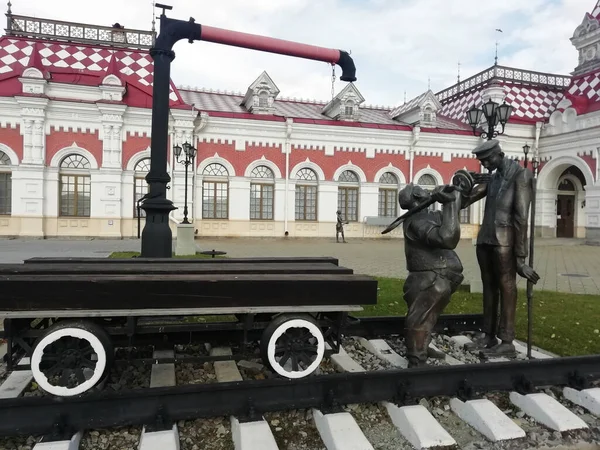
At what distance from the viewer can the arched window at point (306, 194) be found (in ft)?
75.9

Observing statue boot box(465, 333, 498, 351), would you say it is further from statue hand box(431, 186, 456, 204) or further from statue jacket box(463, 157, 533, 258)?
statue hand box(431, 186, 456, 204)

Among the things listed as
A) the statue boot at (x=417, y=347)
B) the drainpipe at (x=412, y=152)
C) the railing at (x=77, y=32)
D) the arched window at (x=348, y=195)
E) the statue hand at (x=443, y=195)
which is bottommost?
the statue boot at (x=417, y=347)

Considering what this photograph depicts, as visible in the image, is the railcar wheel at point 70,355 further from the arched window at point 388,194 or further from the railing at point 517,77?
the railing at point 517,77

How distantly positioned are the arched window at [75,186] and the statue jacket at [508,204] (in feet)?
65.0

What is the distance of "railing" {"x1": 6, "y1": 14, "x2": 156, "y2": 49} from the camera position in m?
21.2

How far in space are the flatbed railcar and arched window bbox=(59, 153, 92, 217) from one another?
61.3ft

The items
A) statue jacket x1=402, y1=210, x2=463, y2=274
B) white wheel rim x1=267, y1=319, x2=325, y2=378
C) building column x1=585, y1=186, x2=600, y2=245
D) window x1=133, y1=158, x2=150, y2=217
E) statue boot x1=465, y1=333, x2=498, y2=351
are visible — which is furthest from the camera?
building column x1=585, y1=186, x2=600, y2=245

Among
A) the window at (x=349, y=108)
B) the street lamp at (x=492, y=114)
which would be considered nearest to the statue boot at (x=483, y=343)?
the street lamp at (x=492, y=114)

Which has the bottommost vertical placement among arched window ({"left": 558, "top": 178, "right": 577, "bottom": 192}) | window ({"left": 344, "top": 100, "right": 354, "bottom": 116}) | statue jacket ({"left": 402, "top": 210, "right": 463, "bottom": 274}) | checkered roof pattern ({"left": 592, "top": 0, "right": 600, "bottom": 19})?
statue jacket ({"left": 402, "top": 210, "right": 463, "bottom": 274})

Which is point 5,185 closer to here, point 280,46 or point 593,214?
point 280,46

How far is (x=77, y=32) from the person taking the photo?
71.7 feet

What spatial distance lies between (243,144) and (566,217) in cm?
2045

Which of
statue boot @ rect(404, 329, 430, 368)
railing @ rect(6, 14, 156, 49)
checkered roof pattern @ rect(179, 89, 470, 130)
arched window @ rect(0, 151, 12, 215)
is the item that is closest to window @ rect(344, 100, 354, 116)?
checkered roof pattern @ rect(179, 89, 470, 130)

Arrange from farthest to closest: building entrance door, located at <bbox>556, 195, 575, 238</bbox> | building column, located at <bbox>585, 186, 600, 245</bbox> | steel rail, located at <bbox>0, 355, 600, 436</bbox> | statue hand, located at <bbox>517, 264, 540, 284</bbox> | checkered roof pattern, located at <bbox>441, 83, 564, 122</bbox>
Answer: checkered roof pattern, located at <bbox>441, 83, 564, 122</bbox> → building entrance door, located at <bbox>556, 195, 575, 238</bbox> → building column, located at <bbox>585, 186, 600, 245</bbox> → statue hand, located at <bbox>517, 264, 540, 284</bbox> → steel rail, located at <bbox>0, 355, 600, 436</bbox>
